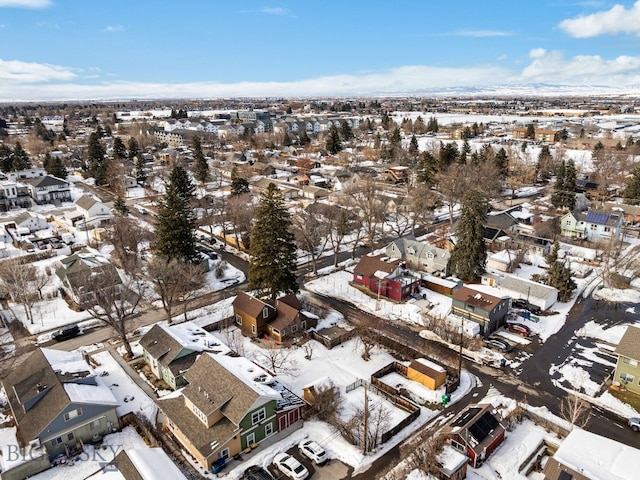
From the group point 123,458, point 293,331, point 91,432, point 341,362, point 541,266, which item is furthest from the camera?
point 541,266

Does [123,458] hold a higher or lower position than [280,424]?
higher

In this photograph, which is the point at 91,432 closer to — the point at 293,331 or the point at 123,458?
the point at 123,458

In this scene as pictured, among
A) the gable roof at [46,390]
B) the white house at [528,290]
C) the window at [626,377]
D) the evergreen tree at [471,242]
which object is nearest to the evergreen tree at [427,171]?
the evergreen tree at [471,242]

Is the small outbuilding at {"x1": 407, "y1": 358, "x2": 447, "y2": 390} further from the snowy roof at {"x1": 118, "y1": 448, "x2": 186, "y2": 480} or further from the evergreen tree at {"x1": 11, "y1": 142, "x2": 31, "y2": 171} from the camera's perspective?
the evergreen tree at {"x1": 11, "y1": 142, "x2": 31, "y2": 171}

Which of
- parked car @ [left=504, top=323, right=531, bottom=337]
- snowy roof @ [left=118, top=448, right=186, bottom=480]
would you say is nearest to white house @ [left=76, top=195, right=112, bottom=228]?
snowy roof @ [left=118, top=448, right=186, bottom=480]

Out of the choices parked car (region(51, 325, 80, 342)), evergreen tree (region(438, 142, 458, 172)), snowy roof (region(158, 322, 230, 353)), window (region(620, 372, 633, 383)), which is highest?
evergreen tree (region(438, 142, 458, 172))

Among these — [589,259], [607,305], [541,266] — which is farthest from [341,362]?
[589,259]

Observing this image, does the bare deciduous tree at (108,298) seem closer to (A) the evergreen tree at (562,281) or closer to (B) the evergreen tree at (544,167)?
(A) the evergreen tree at (562,281)
